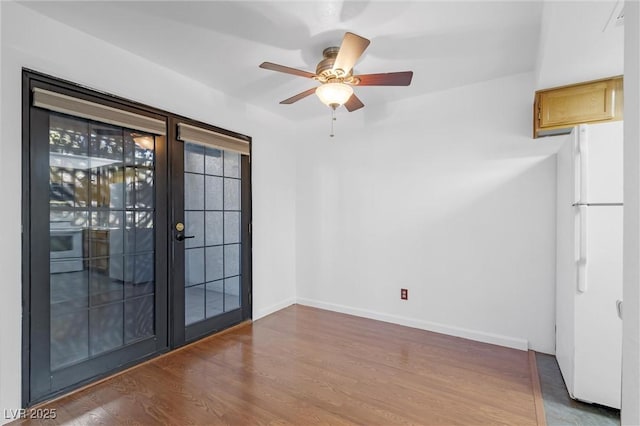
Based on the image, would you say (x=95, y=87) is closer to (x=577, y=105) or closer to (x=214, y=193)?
(x=214, y=193)

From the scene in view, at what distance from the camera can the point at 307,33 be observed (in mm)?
2137

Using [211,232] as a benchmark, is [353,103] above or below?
above

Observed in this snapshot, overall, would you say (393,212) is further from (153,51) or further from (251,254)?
(153,51)

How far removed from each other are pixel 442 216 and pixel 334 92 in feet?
5.73

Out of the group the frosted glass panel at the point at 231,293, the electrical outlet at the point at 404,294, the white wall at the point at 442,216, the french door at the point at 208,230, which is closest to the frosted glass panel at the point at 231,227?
the french door at the point at 208,230

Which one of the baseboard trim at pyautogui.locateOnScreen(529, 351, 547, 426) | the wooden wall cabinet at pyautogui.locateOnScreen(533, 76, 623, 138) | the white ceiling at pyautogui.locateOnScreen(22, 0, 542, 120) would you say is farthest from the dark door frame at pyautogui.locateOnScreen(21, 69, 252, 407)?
the wooden wall cabinet at pyautogui.locateOnScreen(533, 76, 623, 138)

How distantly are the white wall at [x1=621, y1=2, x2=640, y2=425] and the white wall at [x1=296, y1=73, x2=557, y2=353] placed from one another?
2509mm

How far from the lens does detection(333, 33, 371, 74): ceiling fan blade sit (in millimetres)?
1727

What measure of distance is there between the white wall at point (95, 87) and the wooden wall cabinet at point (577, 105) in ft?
9.06

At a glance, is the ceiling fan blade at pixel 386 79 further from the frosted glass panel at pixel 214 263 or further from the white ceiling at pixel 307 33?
the frosted glass panel at pixel 214 263

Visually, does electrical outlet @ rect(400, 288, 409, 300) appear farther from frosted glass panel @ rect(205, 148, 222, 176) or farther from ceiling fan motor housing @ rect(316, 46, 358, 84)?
frosted glass panel @ rect(205, 148, 222, 176)

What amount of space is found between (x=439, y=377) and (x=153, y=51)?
11.0 feet

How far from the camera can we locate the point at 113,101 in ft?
7.66

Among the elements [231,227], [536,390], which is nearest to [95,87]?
[231,227]
